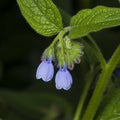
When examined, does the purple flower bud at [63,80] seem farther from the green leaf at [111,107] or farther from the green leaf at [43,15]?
the green leaf at [111,107]

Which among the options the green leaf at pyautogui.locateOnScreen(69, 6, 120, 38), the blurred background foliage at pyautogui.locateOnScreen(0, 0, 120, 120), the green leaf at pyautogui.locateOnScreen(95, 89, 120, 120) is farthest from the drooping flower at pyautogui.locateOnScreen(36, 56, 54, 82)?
the blurred background foliage at pyautogui.locateOnScreen(0, 0, 120, 120)

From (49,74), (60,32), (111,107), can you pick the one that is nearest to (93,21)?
(60,32)

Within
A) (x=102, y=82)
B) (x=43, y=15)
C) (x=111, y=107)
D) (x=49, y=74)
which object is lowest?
(x=111, y=107)

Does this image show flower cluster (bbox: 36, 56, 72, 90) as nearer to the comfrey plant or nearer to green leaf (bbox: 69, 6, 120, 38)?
the comfrey plant

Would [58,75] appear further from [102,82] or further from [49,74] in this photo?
[102,82]

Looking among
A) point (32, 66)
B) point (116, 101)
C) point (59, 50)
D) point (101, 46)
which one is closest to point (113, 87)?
point (116, 101)

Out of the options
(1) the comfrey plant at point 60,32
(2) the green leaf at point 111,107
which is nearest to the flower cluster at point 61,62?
(1) the comfrey plant at point 60,32

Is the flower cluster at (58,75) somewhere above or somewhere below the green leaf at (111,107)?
above
